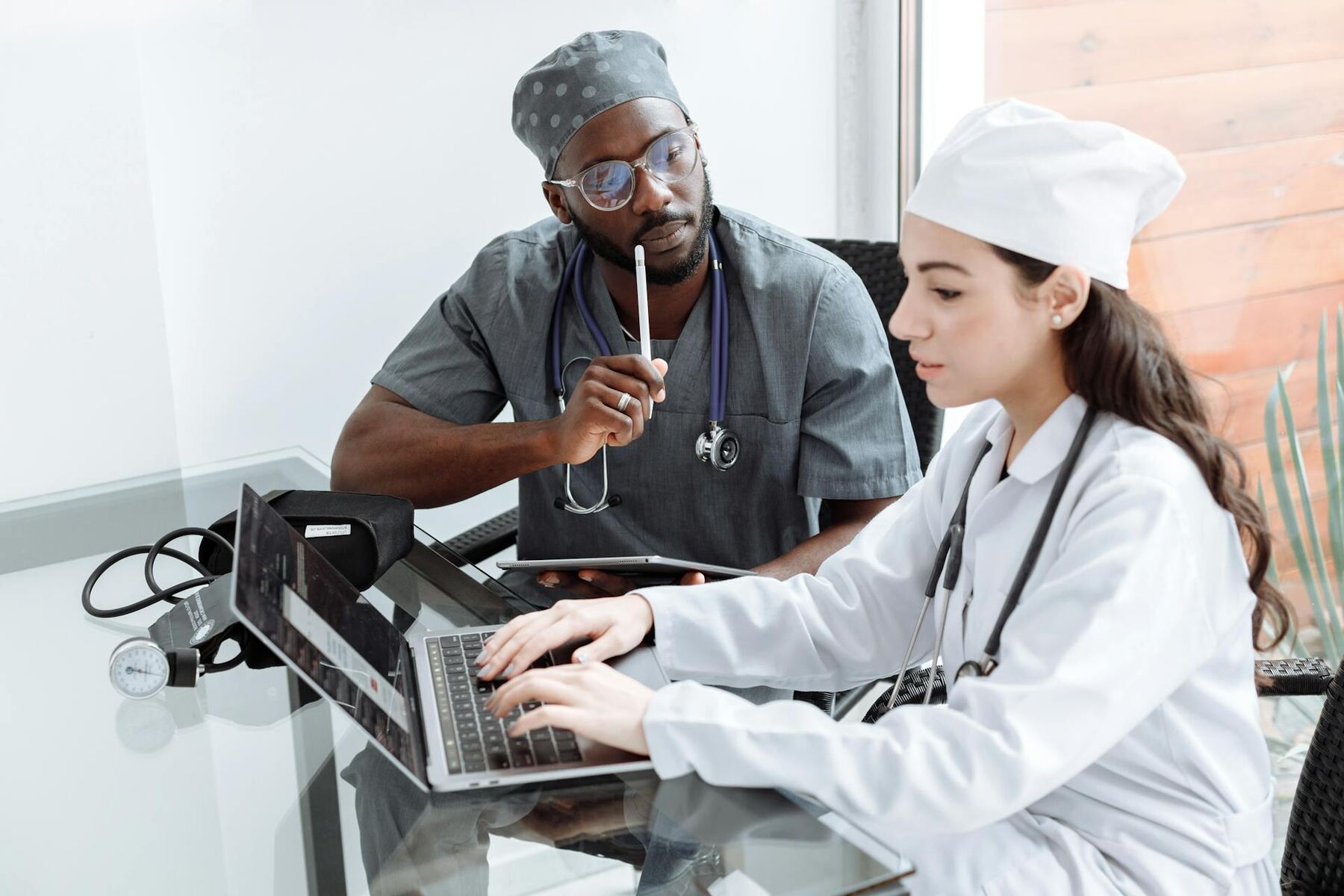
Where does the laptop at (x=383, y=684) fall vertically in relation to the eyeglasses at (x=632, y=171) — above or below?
below

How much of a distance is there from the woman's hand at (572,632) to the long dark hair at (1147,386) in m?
0.51

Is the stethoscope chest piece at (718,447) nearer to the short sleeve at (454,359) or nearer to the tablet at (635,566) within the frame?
the tablet at (635,566)

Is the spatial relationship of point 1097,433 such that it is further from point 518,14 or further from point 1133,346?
point 518,14

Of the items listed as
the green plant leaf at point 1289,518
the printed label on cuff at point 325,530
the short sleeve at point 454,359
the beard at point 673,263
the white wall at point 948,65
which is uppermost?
the white wall at point 948,65

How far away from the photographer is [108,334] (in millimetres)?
1971

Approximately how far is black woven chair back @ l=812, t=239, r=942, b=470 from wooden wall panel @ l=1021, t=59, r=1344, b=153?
1.99 ft

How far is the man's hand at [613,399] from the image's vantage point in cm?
156

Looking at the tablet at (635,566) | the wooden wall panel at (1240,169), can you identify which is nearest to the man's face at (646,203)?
the tablet at (635,566)

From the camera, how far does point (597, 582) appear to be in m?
1.56

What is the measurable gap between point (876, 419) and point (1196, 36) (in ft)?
3.29

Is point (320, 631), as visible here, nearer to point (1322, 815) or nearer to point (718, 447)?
point (718, 447)

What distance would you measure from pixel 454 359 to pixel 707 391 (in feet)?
1.34

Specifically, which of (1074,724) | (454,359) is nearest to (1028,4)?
(454,359)

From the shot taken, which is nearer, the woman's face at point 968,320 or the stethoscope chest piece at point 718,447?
the woman's face at point 968,320
